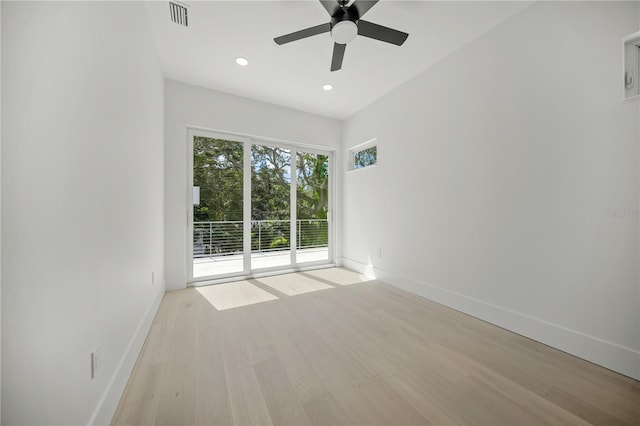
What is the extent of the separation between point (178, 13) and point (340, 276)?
3.64 m

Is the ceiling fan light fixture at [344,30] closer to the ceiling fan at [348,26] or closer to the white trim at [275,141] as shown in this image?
the ceiling fan at [348,26]

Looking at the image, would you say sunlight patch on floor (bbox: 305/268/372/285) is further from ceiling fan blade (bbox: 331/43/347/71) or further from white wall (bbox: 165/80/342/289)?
ceiling fan blade (bbox: 331/43/347/71)

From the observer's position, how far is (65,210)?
34.8 inches

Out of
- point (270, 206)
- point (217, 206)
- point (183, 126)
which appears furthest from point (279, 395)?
point (183, 126)

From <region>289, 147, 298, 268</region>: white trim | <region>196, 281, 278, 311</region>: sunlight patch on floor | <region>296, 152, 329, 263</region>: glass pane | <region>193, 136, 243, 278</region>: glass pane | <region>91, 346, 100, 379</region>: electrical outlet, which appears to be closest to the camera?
<region>91, 346, 100, 379</region>: electrical outlet

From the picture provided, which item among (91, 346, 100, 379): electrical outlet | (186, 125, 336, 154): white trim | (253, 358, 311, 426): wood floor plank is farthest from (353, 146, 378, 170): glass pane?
(91, 346, 100, 379): electrical outlet

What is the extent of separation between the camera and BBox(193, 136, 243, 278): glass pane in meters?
3.38

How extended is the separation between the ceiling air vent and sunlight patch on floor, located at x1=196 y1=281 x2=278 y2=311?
2.84 m

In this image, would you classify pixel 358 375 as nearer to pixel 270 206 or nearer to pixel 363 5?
pixel 363 5

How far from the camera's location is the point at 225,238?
3.53 meters

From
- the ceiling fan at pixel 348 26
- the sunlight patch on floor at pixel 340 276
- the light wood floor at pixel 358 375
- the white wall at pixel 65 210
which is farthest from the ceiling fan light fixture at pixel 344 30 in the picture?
the sunlight patch on floor at pixel 340 276

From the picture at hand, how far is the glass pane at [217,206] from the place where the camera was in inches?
133

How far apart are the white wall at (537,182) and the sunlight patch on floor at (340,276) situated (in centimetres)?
83

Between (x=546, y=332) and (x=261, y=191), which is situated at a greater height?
(x=261, y=191)
